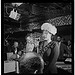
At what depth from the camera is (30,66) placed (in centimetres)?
177

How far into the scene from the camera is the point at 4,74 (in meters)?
1.77

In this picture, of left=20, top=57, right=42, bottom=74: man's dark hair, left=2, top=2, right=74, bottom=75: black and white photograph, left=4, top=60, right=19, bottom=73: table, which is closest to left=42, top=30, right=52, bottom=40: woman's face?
left=2, top=2, right=74, bottom=75: black and white photograph

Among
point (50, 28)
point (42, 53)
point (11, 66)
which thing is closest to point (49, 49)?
point (42, 53)

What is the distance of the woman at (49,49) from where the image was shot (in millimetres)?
1764

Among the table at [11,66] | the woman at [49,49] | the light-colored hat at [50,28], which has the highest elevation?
the light-colored hat at [50,28]

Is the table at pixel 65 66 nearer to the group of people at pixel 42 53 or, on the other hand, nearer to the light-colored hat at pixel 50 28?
the group of people at pixel 42 53

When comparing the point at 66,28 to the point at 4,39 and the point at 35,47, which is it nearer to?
the point at 35,47

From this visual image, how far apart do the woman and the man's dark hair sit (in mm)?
98

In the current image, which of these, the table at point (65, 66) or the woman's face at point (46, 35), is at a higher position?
the woman's face at point (46, 35)

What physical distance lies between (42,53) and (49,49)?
0.11 metres

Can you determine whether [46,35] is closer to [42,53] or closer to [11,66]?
[42,53]

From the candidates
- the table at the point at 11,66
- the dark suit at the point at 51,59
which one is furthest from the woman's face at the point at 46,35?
the table at the point at 11,66

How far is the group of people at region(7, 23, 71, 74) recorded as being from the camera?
5.79 feet

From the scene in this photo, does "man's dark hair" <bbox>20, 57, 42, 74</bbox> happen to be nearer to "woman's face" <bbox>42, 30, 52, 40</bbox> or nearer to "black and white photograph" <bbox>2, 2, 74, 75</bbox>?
"black and white photograph" <bbox>2, 2, 74, 75</bbox>
